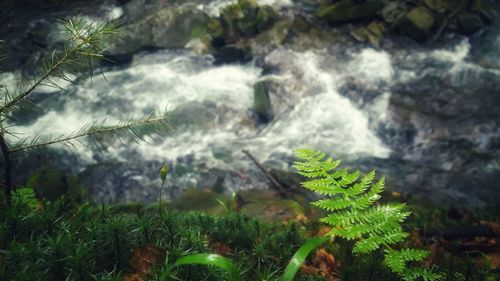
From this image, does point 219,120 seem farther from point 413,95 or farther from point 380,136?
point 413,95

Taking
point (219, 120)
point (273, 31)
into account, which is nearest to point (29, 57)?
point (219, 120)

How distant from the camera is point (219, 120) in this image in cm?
1099

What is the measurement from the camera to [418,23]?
41.1 ft

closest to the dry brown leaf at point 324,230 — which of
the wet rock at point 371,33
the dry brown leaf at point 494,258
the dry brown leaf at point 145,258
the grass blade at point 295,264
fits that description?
the dry brown leaf at point 494,258

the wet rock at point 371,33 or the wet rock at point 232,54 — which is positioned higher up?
the wet rock at point 371,33

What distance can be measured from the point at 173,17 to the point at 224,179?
9.21m

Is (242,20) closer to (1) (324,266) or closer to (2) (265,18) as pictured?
(2) (265,18)

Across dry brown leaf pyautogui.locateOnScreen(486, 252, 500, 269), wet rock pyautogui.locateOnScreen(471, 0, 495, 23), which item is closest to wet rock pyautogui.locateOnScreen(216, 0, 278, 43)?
wet rock pyautogui.locateOnScreen(471, 0, 495, 23)

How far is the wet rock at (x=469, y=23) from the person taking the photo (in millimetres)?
12656

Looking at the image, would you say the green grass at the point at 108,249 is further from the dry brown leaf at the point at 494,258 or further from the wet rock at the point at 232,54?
the wet rock at the point at 232,54

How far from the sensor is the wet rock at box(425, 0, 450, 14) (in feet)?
41.7

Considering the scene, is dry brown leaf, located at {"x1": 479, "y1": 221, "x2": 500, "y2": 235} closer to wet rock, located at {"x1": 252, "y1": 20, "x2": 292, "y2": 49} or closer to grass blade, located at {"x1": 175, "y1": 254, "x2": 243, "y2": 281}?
grass blade, located at {"x1": 175, "y1": 254, "x2": 243, "y2": 281}

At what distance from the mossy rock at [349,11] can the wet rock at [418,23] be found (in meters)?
1.17

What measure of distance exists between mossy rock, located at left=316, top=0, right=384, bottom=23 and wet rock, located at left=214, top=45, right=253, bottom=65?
3.42 m
